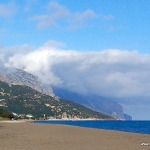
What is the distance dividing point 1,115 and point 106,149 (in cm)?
17412

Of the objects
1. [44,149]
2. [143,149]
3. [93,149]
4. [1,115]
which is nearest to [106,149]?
[93,149]

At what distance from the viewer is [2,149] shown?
25.2 meters

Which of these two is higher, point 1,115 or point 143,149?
point 1,115

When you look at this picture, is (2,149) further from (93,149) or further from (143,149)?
(143,149)

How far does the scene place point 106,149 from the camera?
1043 inches

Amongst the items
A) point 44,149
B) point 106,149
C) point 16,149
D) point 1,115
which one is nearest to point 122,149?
point 106,149

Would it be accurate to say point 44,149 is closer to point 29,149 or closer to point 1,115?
point 29,149

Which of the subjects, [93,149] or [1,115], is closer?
[93,149]

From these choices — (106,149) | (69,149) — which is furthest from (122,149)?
(69,149)

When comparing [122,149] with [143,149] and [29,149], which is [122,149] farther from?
[29,149]

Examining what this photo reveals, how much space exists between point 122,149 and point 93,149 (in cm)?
219

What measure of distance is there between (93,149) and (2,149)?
6.64m

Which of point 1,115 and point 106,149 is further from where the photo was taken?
point 1,115

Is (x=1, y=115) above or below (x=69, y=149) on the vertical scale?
above
